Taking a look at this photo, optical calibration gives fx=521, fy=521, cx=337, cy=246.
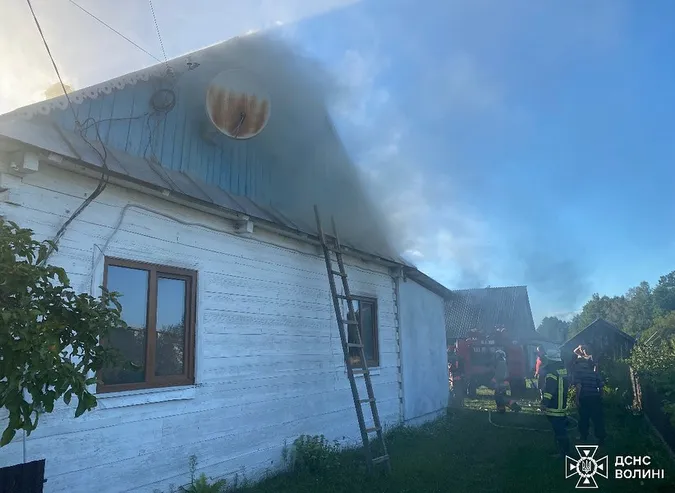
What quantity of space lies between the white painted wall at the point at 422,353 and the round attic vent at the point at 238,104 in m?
4.60

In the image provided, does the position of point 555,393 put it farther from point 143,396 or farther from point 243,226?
point 143,396

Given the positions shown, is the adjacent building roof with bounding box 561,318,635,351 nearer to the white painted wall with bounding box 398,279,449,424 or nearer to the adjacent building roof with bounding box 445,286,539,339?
the adjacent building roof with bounding box 445,286,539,339

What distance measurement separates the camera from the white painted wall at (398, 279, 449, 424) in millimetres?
10273

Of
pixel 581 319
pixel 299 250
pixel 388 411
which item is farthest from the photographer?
pixel 581 319

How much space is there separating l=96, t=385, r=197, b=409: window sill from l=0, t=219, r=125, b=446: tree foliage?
199 centimetres

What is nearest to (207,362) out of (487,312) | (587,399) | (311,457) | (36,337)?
(311,457)

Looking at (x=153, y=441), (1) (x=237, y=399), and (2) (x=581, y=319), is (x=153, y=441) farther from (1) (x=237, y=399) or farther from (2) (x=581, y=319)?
(2) (x=581, y=319)

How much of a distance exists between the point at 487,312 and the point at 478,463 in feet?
89.2

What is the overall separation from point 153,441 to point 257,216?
276cm

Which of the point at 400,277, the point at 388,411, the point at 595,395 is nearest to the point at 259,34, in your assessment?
the point at 400,277

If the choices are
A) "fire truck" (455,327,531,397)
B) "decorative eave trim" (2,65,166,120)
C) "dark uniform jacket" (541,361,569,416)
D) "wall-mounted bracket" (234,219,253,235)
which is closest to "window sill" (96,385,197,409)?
"wall-mounted bracket" (234,219,253,235)

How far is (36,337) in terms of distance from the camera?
8.06 feet

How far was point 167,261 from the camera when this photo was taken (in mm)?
5461

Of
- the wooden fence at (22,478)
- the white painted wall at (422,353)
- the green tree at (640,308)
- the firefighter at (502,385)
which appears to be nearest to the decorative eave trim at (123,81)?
the wooden fence at (22,478)
